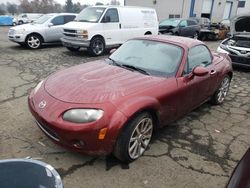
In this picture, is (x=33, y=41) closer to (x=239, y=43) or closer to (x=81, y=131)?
(x=239, y=43)

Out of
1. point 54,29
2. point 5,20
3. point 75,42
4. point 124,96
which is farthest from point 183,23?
point 5,20

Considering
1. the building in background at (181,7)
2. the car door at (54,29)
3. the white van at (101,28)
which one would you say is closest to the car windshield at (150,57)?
the white van at (101,28)

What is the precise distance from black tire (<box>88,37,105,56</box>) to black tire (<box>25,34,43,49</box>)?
8.92ft

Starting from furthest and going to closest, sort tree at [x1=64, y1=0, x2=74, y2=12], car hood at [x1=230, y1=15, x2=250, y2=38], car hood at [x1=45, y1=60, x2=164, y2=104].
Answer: tree at [x1=64, y1=0, x2=74, y2=12]
car hood at [x1=230, y1=15, x2=250, y2=38]
car hood at [x1=45, y1=60, x2=164, y2=104]

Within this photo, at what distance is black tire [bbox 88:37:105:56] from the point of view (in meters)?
9.73

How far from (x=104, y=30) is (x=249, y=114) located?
675 centimetres

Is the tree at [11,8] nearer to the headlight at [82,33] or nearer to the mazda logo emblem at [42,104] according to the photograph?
the headlight at [82,33]

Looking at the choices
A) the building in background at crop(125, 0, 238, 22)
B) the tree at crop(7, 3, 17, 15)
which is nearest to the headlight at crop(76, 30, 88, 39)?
the building in background at crop(125, 0, 238, 22)

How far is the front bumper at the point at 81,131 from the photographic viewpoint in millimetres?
2707

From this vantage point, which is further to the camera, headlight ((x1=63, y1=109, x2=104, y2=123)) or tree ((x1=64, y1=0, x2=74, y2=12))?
tree ((x1=64, y1=0, x2=74, y2=12))

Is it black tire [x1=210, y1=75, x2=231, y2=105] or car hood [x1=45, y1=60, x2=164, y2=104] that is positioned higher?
car hood [x1=45, y1=60, x2=164, y2=104]

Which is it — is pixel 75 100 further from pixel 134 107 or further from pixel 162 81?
pixel 162 81

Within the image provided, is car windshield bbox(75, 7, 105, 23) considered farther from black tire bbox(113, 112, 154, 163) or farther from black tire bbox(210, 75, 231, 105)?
black tire bbox(113, 112, 154, 163)

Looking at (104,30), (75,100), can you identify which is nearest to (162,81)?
(75,100)
